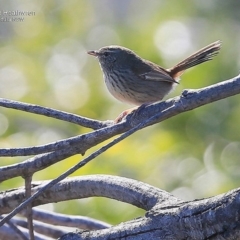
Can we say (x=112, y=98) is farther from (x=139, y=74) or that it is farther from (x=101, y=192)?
(x=101, y=192)

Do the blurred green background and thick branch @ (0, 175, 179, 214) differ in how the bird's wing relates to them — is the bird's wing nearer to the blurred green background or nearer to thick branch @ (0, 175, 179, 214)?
the blurred green background

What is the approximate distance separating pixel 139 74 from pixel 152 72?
11 cm

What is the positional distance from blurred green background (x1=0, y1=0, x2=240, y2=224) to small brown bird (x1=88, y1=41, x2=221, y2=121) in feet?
0.54

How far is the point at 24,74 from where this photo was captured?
16.9ft

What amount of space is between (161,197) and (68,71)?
3.33 m

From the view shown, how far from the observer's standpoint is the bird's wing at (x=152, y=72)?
4.02 meters

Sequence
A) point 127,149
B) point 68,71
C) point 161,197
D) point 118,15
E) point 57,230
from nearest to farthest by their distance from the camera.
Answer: point 161,197 < point 57,230 < point 127,149 < point 68,71 < point 118,15

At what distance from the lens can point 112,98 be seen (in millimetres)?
4648

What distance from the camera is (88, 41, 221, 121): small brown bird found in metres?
4.01

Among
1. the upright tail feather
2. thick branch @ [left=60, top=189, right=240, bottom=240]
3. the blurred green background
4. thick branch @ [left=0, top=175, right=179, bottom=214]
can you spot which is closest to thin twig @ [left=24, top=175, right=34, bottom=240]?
thick branch @ [left=0, top=175, right=179, bottom=214]

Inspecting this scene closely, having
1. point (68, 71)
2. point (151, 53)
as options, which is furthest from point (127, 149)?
point (68, 71)

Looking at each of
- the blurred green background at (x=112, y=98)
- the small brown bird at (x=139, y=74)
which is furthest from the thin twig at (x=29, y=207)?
the small brown bird at (x=139, y=74)

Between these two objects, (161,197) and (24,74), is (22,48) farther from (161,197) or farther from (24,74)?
(161,197)

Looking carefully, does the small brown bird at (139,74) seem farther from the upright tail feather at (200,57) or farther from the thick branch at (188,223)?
the thick branch at (188,223)
